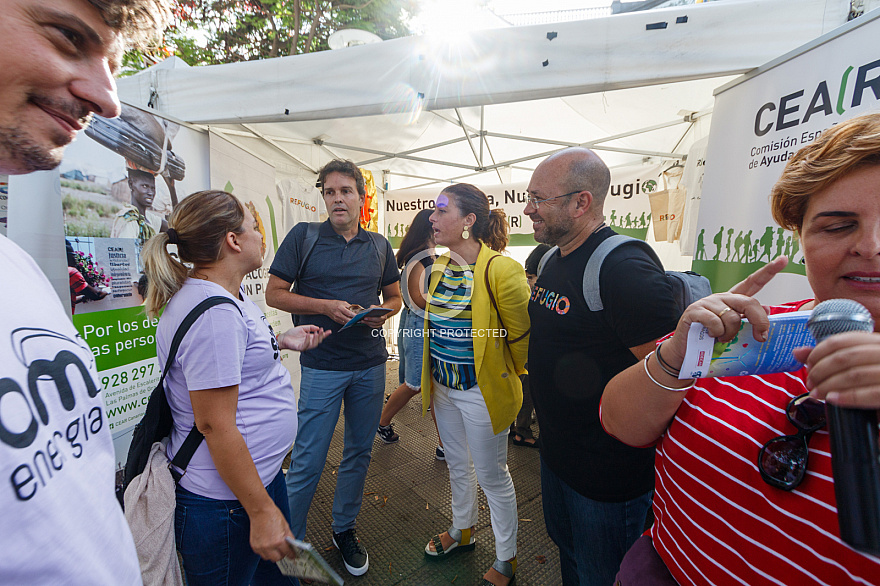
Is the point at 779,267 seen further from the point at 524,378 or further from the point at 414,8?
the point at 414,8

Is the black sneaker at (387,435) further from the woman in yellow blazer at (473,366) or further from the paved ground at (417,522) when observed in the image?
the woman in yellow blazer at (473,366)

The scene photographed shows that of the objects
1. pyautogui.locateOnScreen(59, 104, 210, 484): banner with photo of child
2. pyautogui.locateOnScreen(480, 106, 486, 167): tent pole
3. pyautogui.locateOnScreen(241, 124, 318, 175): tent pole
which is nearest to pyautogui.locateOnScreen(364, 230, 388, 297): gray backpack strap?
pyautogui.locateOnScreen(59, 104, 210, 484): banner with photo of child

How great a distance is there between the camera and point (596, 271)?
58.4 inches

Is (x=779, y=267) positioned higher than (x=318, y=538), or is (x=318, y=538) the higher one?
Answer: (x=779, y=267)

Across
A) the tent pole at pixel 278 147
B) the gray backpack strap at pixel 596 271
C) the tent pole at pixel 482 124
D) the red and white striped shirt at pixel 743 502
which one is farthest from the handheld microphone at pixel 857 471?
the tent pole at pixel 482 124

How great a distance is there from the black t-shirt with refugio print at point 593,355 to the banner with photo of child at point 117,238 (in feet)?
7.76

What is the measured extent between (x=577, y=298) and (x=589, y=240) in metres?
0.30

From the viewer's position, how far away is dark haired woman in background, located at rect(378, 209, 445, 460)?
10.1ft

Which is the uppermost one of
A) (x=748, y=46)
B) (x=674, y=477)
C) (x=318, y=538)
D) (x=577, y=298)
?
(x=748, y=46)

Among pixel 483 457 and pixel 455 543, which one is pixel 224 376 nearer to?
pixel 483 457

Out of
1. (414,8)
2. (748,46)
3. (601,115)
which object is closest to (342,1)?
(414,8)

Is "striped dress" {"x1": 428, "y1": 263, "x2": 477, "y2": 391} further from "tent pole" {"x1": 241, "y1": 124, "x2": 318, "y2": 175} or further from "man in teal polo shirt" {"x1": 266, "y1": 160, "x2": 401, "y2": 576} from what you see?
"tent pole" {"x1": 241, "y1": 124, "x2": 318, "y2": 175}

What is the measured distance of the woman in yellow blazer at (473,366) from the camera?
82.9 inches

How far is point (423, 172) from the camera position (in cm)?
631
